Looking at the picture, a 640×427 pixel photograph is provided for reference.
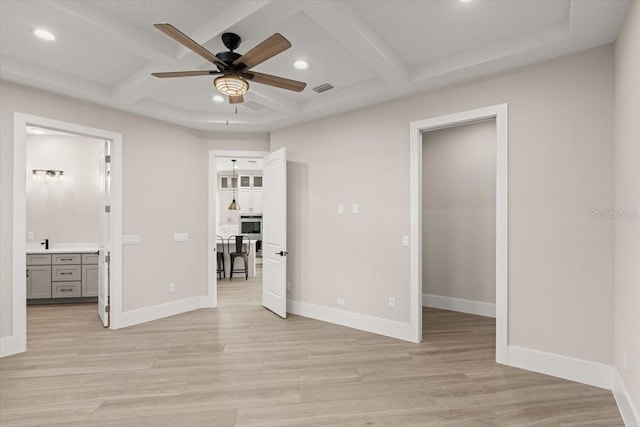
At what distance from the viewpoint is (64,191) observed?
5.88 meters

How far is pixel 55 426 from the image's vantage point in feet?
7.09

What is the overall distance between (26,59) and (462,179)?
17.5ft

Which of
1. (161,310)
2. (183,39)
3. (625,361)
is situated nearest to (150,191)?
(161,310)

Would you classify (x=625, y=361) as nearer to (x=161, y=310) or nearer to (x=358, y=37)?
(x=358, y=37)

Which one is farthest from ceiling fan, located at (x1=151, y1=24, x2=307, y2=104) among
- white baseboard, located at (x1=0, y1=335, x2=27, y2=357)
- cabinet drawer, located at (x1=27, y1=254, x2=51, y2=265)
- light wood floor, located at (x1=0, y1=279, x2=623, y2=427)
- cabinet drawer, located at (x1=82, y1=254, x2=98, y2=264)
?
cabinet drawer, located at (x1=27, y1=254, x2=51, y2=265)

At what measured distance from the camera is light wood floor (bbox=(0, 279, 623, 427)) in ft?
7.48

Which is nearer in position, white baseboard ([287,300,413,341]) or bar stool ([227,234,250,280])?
white baseboard ([287,300,413,341])

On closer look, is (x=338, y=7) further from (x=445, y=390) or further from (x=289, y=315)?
(x=289, y=315)

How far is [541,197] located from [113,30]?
3.73m

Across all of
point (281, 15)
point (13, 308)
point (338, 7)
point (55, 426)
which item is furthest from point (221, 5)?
point (13, 308)

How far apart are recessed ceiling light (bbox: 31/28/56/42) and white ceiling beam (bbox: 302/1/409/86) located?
2.19 m

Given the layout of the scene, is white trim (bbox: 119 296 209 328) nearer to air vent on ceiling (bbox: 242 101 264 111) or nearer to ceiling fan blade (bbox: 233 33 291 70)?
air vent on ceiling (bbox: 242 101 264 111)

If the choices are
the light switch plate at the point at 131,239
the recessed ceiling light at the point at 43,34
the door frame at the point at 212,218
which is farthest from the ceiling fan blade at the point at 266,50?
the light switch plate at the point at 131,239

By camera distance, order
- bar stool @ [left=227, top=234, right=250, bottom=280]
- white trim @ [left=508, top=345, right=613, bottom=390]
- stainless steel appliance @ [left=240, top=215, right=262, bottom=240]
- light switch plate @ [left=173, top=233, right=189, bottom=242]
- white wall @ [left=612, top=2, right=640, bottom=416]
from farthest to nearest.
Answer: stainless steel appliance @ [left=240, top=215, right=262, bottom=240]
bar stool @ [left=227, top=234, right=250, bottom=280]
light switch plate @ [left=173, top=233, right=189, bottom=242]
white trim @ [left=508, top=345, right=613, bottom=390]
white wall @ [left=612, top=2, right=640, bottom=416]
